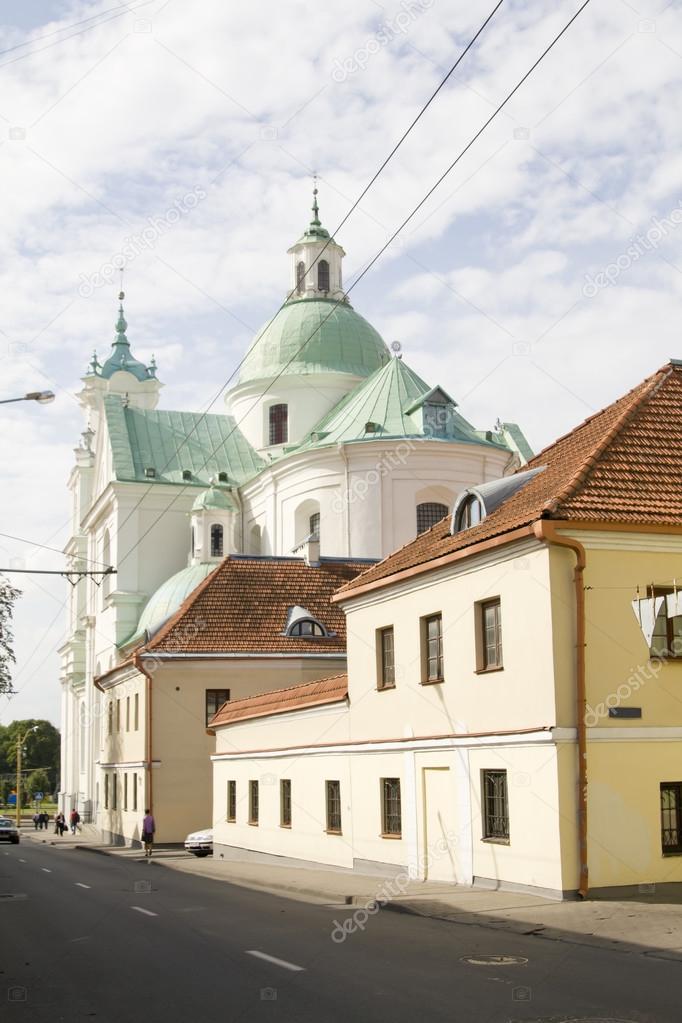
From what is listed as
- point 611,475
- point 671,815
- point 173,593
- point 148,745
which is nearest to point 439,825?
point 671,815

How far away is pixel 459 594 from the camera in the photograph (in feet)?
62.7

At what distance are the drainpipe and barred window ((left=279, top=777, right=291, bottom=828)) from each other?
11.2 metres

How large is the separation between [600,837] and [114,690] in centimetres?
3052

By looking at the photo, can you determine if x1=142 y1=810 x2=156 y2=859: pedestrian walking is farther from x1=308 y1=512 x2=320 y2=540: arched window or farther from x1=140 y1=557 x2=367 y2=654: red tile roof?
x1=308 y1=512 x2=320 y2=540: arched window

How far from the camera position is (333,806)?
78.8 ft

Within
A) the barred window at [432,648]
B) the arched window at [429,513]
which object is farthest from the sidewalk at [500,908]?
the arched window at [429,513]

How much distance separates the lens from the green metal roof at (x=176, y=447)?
2319 inches

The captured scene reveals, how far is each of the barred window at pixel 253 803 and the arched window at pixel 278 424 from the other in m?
30.5

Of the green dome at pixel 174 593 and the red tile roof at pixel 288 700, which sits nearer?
the red tile roof at pixel 288 700

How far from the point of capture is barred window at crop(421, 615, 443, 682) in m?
19.9

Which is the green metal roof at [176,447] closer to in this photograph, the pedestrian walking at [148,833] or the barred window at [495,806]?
the pedestrian walking at [148,833]

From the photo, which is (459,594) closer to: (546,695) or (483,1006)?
(546,695)

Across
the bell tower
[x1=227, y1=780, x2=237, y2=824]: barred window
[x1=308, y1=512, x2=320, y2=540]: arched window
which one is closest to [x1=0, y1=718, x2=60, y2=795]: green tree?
the bell tower

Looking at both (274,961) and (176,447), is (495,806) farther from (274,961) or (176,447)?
(176,447)
